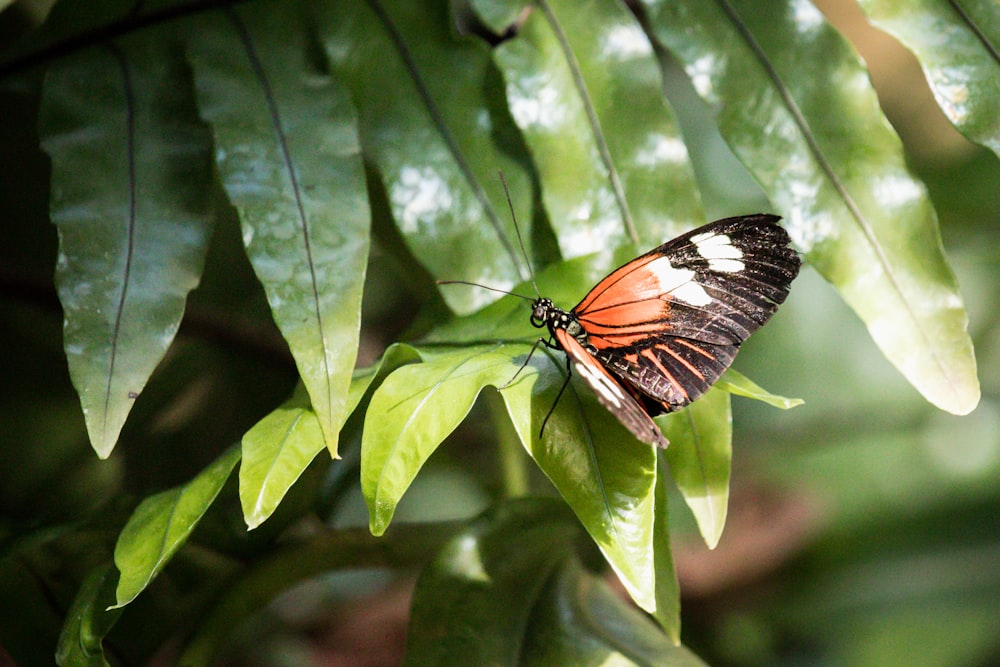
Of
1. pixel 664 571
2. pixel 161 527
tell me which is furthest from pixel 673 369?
pixel 161 527

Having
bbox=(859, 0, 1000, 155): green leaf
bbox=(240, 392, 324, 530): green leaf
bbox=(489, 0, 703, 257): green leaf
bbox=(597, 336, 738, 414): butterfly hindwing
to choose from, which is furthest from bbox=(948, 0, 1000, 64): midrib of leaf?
bbox=(240, 392, 324, 530): green leaf

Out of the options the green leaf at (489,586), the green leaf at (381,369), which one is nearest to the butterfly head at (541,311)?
the green leaf at (381,369)

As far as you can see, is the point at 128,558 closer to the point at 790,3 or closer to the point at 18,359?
the point at 18,359

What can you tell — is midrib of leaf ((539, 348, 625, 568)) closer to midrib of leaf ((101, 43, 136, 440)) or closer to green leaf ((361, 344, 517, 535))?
green leaf ((361, 344, 517, 535))

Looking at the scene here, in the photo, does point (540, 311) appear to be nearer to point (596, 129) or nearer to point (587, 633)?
point (596, 129)

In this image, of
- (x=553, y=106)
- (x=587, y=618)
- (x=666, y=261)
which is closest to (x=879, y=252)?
(x=666, y=261)

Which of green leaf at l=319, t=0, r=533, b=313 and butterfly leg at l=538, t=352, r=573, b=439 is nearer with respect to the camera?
butterfly leg at l=538, t=352, r=573, b=439
